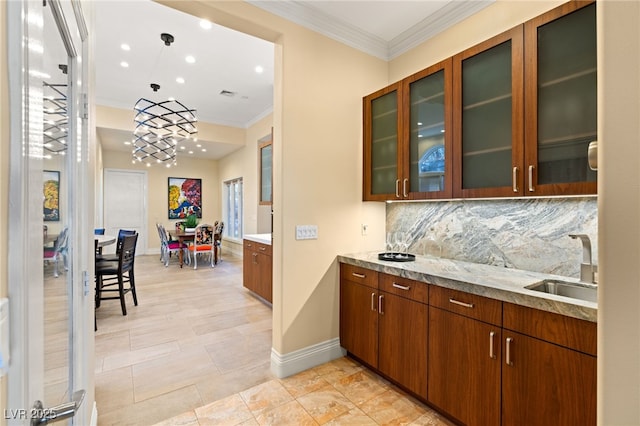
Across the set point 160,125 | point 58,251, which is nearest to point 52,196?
point 58,251

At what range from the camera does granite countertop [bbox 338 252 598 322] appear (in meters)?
1.41

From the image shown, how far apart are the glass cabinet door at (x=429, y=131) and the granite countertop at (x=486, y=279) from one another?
59cm

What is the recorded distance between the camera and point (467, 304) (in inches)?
70.8

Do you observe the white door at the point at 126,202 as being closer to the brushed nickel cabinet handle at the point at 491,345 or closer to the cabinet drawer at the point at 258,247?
the cabinet drawer at the point at 258,247

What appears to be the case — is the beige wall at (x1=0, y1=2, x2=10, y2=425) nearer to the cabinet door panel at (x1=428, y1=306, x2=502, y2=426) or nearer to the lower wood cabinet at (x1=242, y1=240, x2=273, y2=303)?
the cabinet door panel at (x1=428, y1=306, x2=502, y2=426)

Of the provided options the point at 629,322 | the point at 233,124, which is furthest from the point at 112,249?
the point at 629,322

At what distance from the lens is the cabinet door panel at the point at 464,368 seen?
1.68m

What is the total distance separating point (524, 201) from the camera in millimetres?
2176

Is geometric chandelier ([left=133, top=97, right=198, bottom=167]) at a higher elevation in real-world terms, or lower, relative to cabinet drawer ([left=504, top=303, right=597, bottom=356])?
higher

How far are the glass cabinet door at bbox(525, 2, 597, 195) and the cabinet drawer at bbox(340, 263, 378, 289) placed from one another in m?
1.26

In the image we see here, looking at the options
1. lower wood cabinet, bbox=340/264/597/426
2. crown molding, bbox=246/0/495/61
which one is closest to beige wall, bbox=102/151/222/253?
crown molding, bbox=246/0/495/61

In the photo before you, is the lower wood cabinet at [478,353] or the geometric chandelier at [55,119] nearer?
the geometric chandelier at [55,119]

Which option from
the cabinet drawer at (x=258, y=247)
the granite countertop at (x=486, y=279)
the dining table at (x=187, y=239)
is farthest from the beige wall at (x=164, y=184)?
the granite countertop at (x=486, y=279)

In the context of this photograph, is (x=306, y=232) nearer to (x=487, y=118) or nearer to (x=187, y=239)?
(x=487, y=118)
